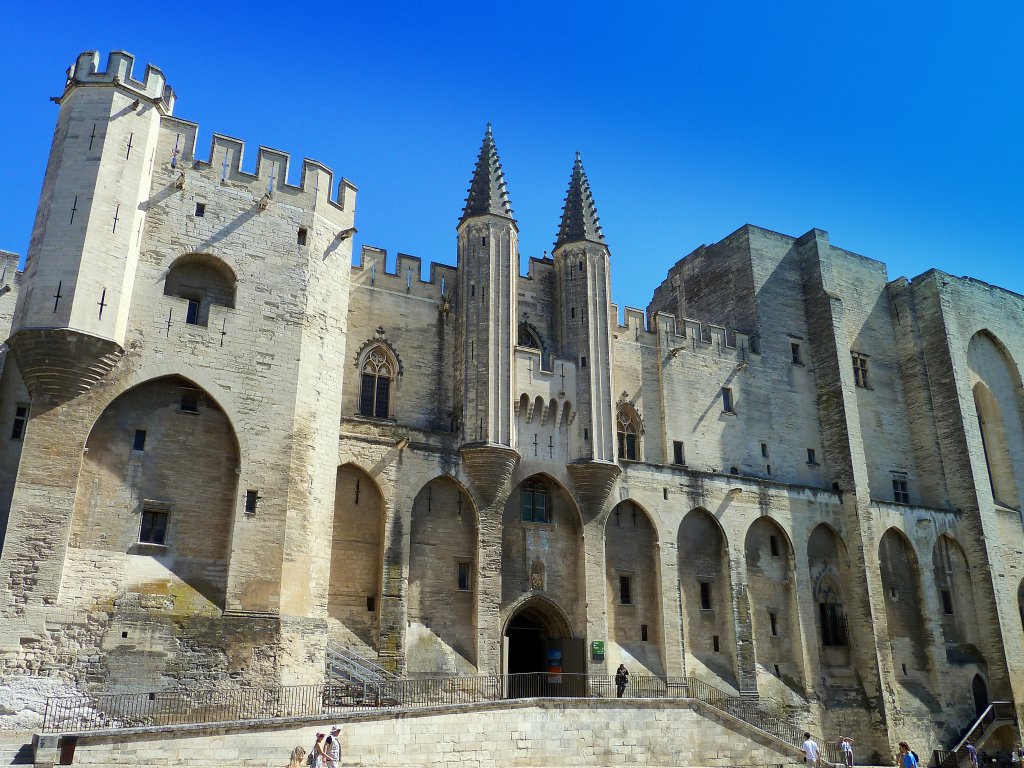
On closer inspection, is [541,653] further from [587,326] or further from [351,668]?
[587,326]

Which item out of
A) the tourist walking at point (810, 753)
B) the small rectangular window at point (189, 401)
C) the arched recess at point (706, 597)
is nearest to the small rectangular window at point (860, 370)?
the arched recess at point (706, 597)

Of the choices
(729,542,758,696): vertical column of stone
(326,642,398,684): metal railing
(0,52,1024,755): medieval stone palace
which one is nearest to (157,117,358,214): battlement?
(0,52,1024,755): medieval stone palace

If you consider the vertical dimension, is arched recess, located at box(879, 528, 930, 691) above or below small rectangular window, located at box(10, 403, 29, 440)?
below

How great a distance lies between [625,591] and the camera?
27641mm

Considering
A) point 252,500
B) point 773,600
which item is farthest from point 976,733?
point 252,500

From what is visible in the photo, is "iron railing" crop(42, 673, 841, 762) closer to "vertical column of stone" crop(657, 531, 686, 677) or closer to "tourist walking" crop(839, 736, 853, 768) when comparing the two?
"vertical column of stone" crop(657, 531, 686, 677)

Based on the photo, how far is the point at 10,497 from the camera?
1945 centimetres

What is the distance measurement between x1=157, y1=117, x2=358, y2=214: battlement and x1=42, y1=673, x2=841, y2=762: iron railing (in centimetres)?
1253

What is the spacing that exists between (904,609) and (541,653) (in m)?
15.2

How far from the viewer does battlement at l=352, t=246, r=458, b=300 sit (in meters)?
26.6

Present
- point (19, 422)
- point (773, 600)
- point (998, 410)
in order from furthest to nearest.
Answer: point (998, 410) → point (773, 600) → point (19, 422)

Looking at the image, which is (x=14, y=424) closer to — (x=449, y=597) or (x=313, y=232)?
(x=313, y=232)

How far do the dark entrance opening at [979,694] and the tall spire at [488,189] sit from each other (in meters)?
24.5

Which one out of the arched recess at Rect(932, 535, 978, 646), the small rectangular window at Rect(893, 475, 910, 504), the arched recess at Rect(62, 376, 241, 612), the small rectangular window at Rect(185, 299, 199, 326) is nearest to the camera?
the arched recess at Rect(62, 376, 241, 612)
